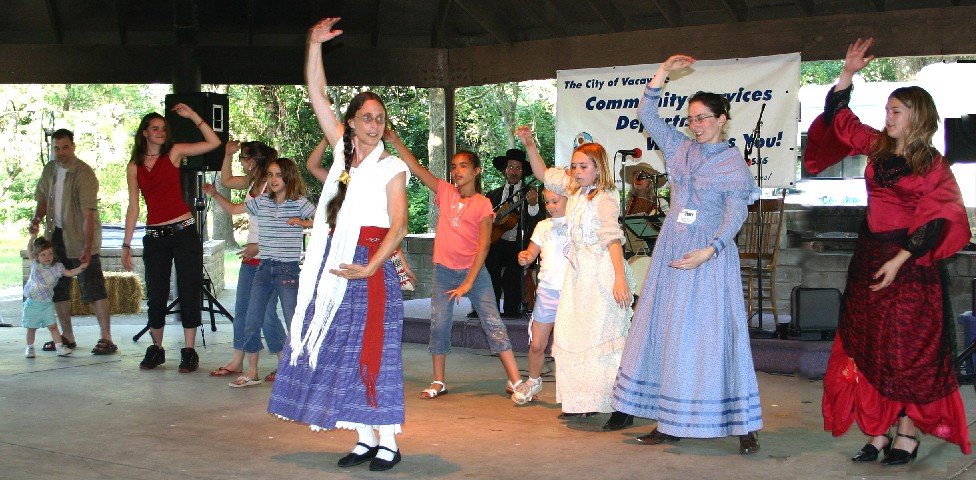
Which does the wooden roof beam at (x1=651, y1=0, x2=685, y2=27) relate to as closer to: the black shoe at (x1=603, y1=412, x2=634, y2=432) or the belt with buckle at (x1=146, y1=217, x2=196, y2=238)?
the belt with buckle at (x1=146, y1=217, x2=196, y2=238)

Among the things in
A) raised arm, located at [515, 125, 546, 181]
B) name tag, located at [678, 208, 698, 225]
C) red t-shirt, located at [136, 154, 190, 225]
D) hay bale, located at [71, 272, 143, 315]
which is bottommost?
hay bale, located at [71, 272, 143, 315]

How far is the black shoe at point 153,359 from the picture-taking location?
7804 mm

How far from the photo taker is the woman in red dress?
4859mm

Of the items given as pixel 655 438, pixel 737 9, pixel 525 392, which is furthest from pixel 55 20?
pixel 655 438

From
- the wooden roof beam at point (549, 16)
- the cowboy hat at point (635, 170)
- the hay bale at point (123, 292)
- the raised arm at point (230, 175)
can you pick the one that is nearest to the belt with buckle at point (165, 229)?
the raised arm at point (230, 175)

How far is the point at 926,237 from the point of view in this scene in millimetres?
4832

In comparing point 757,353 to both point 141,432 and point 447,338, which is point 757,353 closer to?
point 447,338

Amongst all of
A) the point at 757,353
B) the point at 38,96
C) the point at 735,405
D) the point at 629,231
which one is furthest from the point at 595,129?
the point at 38,96

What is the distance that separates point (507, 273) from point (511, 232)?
381 millimetres

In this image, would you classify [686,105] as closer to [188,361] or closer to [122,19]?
[188,361]

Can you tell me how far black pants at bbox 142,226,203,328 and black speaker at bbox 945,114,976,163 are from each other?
5283 mm

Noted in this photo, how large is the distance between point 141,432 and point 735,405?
2995 millimetres

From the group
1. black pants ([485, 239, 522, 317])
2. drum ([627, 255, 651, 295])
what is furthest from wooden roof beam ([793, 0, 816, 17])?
black pants ([485, 239, 522, 317])

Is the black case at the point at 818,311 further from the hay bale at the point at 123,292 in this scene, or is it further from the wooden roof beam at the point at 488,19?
the hay bale at the point at 123,292
